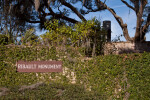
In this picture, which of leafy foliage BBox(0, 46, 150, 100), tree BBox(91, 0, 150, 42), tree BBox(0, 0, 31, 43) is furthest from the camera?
tree BBox(0, 0, 31, 43)

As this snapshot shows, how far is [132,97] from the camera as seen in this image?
23.9 feet

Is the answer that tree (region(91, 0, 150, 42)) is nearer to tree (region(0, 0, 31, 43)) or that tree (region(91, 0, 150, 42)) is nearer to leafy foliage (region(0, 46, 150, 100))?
Result: leafy foliage (region(0, 46, 150, 100))

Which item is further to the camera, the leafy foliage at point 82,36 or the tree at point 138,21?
the tree at point 138,21

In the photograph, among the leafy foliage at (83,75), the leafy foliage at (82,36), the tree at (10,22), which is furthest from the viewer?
the tree at (10,22)

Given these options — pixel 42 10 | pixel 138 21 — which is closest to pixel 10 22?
pixel 42 10

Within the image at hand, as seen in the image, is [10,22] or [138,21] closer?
[138,21]

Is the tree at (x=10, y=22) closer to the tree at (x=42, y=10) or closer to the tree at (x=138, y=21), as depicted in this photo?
the tree at (x=42, y=10)

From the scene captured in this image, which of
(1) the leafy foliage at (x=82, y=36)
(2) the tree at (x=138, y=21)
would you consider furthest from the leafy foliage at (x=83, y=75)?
(2) the tree at (x=138, y=21)

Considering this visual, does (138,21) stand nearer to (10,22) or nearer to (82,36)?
(82,36)

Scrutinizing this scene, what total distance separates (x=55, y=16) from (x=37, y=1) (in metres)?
4.17

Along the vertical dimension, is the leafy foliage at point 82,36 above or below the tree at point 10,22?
below

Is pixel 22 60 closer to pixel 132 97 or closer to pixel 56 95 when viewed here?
pixel 56 95

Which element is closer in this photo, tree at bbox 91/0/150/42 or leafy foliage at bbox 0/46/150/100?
leafy foliage at bbox 0/46/150/100

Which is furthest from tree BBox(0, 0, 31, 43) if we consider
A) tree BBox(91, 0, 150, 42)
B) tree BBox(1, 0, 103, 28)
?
tree BBox(91, 0, 150, 42)
